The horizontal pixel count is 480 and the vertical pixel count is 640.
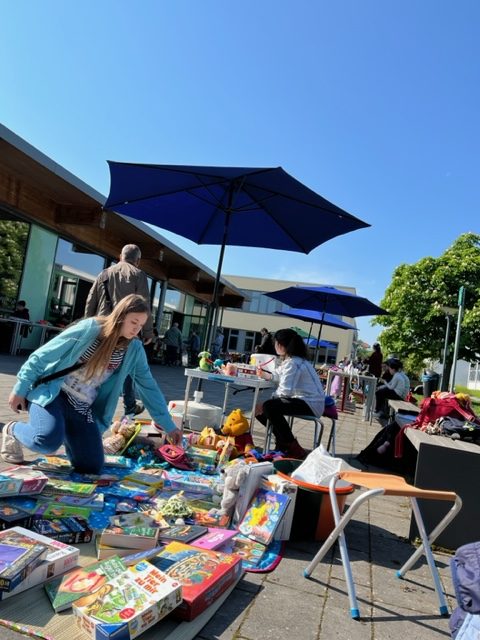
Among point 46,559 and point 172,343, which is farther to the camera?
point 172,343

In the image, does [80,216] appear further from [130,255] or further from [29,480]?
[29,480]

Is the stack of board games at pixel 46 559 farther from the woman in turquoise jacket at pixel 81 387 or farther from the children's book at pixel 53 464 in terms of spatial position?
the children's book at pixel 53 464

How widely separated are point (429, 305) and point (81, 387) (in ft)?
91.9

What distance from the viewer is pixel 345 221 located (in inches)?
222

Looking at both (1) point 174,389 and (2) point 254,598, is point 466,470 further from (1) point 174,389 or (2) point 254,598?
(1) point 174,389

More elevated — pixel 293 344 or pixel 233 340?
pixel 233 340

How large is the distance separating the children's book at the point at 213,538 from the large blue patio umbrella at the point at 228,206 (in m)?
3.20

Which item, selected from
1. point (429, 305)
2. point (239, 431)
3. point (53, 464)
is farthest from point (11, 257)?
point (429, 305)

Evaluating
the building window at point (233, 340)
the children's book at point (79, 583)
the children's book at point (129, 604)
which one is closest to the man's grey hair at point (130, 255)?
the children's book at point (79, 583)

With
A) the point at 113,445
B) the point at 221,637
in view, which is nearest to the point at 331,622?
the point at 221,637

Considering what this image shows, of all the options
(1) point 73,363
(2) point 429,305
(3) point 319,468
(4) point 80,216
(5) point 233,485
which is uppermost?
(2) point 429,305

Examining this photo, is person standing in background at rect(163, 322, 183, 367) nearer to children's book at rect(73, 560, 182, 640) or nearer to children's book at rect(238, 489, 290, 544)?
children's book at rect(238, 489, 290, 544)

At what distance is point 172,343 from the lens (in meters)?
17.9

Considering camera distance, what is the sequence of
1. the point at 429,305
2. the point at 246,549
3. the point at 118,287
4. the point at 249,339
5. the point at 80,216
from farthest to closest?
the point at 249,339 → the point at 429,305 → the point at 80,216 → the point at 118,287 → the point at 246,549
